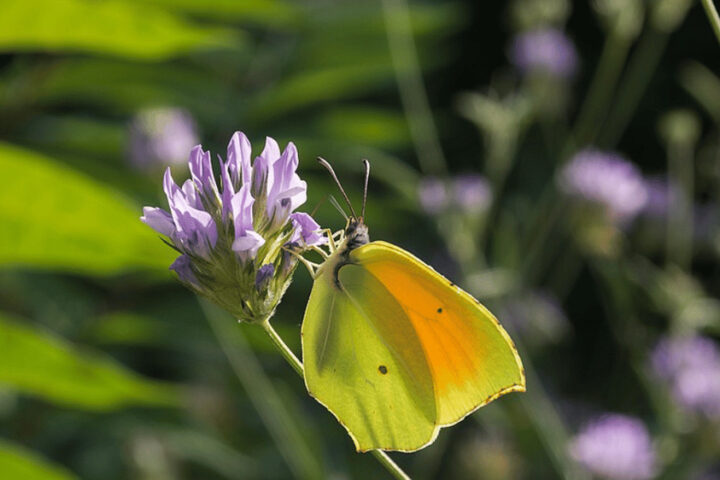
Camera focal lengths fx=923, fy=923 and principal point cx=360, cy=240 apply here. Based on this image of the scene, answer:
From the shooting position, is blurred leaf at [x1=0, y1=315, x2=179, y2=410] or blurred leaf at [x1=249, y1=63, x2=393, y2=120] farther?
blurred leaf at [x1=249, y1=63, x2=393, y2=120]

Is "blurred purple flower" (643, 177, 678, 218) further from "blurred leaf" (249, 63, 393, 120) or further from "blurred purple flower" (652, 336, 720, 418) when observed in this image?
"blurred leaf" (249, 63, 393, 120)

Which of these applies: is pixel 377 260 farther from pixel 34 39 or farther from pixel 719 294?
pixel 719 294

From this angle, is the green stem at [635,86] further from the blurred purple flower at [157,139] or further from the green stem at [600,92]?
the blurred purple flower at [157,139]

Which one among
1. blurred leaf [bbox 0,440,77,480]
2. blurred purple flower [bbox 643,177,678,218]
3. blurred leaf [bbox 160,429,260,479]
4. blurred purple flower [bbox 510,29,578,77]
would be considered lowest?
blurred leaf [bbox 160,429,260,479]

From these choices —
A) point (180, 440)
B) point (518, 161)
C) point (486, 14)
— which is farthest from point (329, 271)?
point (486, 14)

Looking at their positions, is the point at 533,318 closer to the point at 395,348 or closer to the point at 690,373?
the point at 690,373

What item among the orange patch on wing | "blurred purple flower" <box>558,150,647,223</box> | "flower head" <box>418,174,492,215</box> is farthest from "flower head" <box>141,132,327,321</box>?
"blurred purple flower" <box>558,150,647,223</box>

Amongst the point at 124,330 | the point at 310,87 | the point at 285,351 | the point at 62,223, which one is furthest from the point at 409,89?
the point at 285,351
